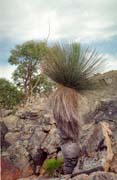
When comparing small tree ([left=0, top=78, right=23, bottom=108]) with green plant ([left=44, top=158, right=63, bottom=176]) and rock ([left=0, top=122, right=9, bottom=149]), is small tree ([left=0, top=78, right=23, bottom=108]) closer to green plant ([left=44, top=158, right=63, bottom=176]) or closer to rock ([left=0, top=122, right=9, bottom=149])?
rock ([left=0, top=122, right=9, bottom=149])

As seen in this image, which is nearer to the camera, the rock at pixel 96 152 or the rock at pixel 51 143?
the rock at pixel 96 152

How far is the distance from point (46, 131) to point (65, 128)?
3.18m

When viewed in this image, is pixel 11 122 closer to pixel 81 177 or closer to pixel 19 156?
pixel 19 156

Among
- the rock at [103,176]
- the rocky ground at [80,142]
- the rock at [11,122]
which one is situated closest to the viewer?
the rock at [103,176]

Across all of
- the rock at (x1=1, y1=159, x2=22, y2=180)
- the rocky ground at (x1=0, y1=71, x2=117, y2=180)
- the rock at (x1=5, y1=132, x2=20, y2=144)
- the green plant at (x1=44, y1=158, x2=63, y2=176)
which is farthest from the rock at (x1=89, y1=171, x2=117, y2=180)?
the rock at (x1=5, y1=132, x2=20, y2=144)

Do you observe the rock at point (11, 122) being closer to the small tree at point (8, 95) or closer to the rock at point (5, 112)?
the rock at point (5, 112)

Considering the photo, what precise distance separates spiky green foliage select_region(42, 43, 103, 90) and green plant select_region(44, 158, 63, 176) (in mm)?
2494

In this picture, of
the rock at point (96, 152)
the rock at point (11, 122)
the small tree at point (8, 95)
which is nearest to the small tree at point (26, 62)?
the small tree at point (8, 95)

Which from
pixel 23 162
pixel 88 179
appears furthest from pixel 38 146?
pixel 88 179

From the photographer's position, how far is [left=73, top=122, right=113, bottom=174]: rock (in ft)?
34.5

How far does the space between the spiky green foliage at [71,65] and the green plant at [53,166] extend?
2494mm

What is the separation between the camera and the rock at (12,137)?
16.1 meters

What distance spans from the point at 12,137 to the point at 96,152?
5.87 metres

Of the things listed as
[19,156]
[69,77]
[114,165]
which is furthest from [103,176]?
[19,156]
